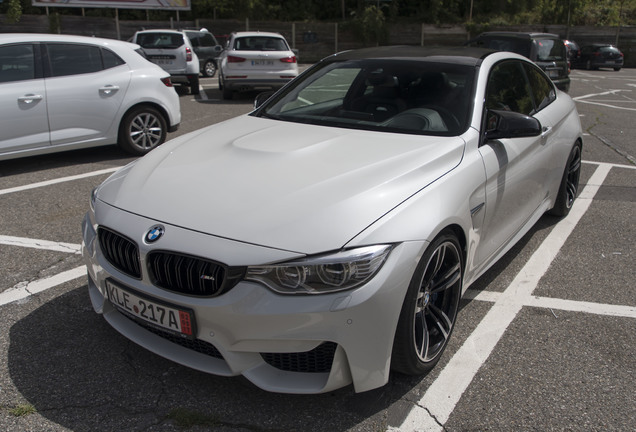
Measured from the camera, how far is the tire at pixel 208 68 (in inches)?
749

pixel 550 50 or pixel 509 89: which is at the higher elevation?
pixel 550 50

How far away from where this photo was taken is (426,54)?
164 inches

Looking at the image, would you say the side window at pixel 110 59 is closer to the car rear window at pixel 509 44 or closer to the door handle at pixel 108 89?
the door handle at pixel 108 89

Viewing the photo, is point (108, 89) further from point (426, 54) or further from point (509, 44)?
point (509, 44)

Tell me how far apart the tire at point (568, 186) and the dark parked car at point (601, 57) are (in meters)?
25.3

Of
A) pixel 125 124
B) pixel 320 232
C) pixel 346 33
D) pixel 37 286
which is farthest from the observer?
pixel 346 33

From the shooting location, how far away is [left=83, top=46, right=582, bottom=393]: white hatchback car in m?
2.41

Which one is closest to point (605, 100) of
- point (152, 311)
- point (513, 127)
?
point (513, 127)

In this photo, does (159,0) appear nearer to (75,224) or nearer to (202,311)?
(75,224)

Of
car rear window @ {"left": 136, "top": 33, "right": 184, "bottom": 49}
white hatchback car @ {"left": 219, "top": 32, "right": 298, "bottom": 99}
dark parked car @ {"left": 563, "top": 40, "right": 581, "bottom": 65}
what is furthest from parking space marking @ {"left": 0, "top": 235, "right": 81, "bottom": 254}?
dark parked car @ {"left": 563, "top": 40, "right": 581, "bottom": 65}

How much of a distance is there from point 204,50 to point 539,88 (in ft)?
51.8

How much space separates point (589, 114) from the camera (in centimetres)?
1234

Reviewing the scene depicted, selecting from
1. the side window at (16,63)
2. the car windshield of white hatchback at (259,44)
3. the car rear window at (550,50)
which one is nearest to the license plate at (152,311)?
the side window at (16,63)

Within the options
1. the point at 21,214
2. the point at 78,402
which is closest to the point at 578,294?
the point at 78,402
